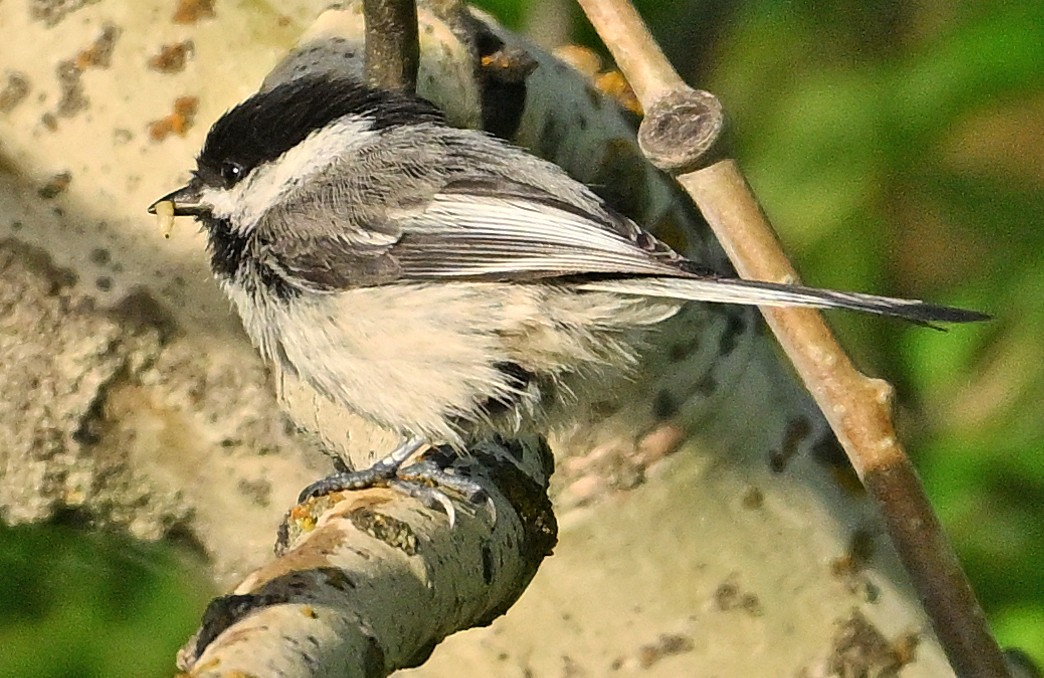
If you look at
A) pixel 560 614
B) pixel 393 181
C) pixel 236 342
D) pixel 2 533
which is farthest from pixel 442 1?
pixel 2 533

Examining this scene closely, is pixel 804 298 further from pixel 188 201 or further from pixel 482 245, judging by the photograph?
pixel 188 201

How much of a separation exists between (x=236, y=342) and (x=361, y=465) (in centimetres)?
19

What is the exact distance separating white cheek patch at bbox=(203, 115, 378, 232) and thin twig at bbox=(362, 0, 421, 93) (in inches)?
2.4

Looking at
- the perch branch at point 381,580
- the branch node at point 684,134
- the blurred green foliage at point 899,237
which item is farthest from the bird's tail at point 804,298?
the blurred green foliage at point 899,237

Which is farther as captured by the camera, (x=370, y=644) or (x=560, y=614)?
(x=560, y=614)

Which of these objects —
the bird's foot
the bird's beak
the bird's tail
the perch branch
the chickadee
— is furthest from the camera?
the bird's beak

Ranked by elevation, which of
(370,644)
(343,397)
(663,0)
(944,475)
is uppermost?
(370,644)

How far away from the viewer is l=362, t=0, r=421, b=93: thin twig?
1.32 m

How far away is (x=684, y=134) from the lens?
110 cm

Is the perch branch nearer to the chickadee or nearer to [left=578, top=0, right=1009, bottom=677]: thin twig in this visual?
the chickadee

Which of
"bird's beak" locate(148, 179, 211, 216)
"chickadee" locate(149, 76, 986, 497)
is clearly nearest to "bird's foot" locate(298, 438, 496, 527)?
"chickadee" locate(149, 76, 986, 497)

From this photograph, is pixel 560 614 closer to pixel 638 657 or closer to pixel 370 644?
pixel 638 657

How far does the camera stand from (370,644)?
3.02ft

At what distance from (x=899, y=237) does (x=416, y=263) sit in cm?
120
